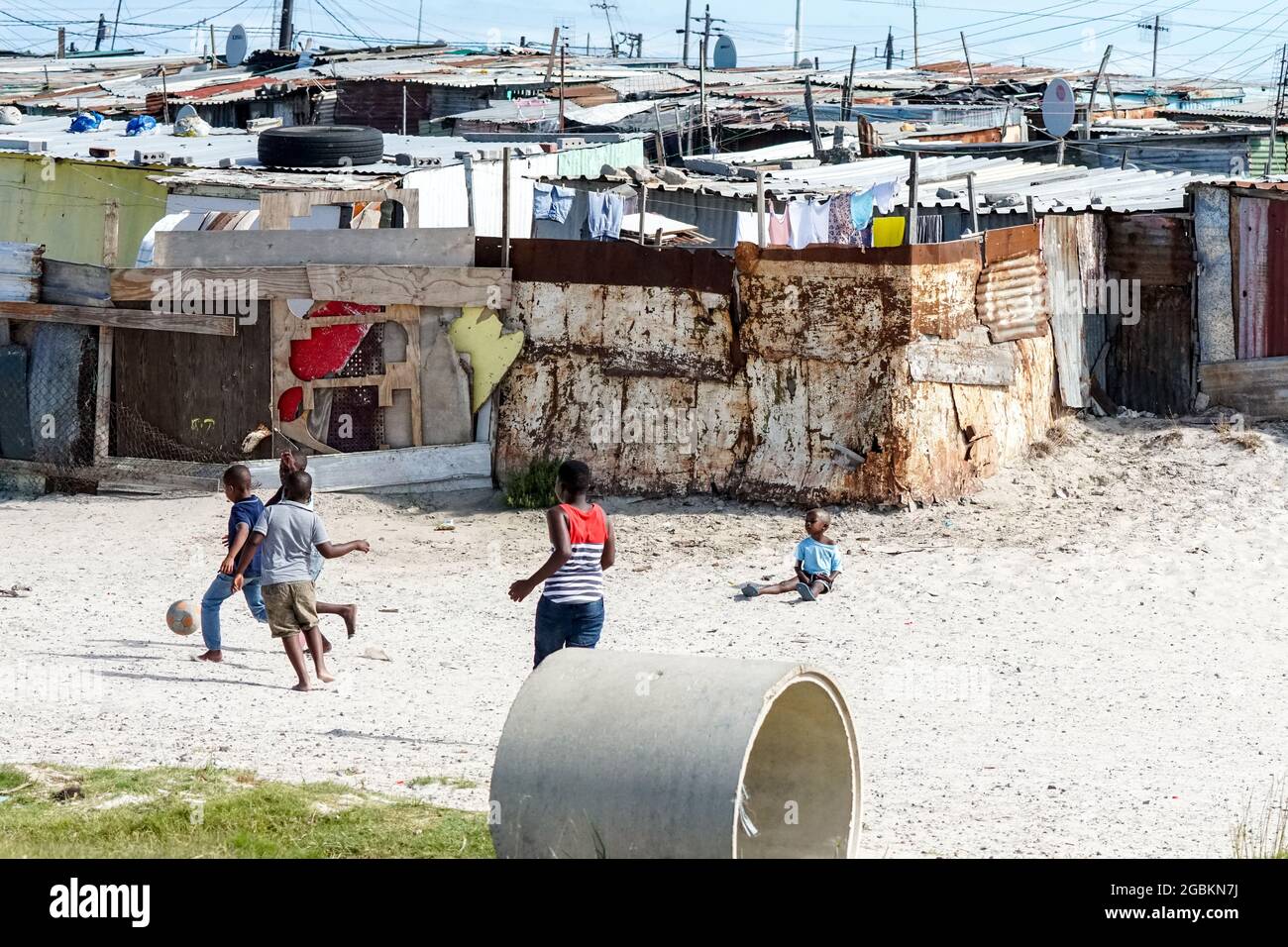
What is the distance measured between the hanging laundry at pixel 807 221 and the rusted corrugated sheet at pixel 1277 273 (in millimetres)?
4521

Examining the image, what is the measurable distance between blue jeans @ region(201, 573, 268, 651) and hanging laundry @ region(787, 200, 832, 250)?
837cm

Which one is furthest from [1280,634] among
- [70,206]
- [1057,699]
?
[70,206]

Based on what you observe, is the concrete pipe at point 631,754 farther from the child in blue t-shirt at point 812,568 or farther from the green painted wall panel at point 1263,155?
the green painted wall panel at point 1263,155

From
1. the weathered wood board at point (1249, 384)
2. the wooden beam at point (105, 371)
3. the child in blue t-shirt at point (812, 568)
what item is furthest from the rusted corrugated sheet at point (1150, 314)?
the wooden beam at point (105, 371)

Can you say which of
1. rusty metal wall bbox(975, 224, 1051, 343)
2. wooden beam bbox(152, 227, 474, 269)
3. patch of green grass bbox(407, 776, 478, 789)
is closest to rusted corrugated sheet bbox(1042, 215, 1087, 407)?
rusty metal wall bbox(975, 224, 1051, 343)

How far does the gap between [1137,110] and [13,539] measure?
29.8m

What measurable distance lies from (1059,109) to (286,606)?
20.2 m

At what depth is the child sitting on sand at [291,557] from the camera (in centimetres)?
938

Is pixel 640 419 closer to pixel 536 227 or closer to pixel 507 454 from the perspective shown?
pixel 507 454

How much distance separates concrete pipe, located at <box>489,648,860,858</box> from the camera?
538 centimetres

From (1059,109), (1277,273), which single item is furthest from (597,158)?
(1277,273)

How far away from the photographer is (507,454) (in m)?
15.2

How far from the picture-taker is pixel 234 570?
9.68m

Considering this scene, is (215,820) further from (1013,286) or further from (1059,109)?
(1059,109)
